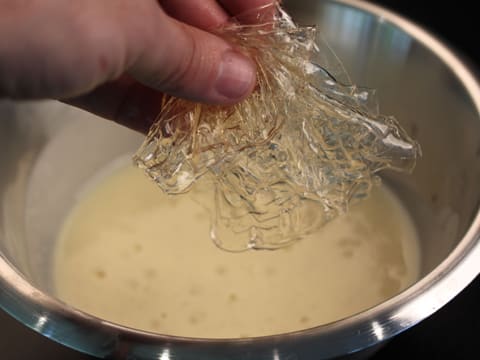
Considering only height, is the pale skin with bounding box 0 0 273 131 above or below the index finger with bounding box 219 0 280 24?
above

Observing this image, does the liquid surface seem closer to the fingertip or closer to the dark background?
the dark background

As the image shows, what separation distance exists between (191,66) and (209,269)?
0.34m

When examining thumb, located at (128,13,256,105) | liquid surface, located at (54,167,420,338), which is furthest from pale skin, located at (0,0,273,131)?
liquid surface, located at (54,167,420,338)

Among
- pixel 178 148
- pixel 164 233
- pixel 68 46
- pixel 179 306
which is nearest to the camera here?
pixel 68 46

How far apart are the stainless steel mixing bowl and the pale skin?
18 cm

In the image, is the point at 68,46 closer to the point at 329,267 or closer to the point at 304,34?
the point at 304,34

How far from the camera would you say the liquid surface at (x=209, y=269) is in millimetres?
671

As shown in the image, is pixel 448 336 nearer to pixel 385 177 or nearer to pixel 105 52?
pixel 385 177

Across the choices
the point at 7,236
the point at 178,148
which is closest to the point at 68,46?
the point at 178,148

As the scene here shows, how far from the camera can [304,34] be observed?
580 millimetres

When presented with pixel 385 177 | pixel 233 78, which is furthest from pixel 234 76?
pixel 385 177

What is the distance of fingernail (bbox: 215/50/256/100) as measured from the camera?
18.8 inches

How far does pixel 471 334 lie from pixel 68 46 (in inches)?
20.3

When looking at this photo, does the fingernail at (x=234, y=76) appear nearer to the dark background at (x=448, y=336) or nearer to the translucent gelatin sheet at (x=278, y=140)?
the translucent gelatin sheet at (x=278, y=140)
